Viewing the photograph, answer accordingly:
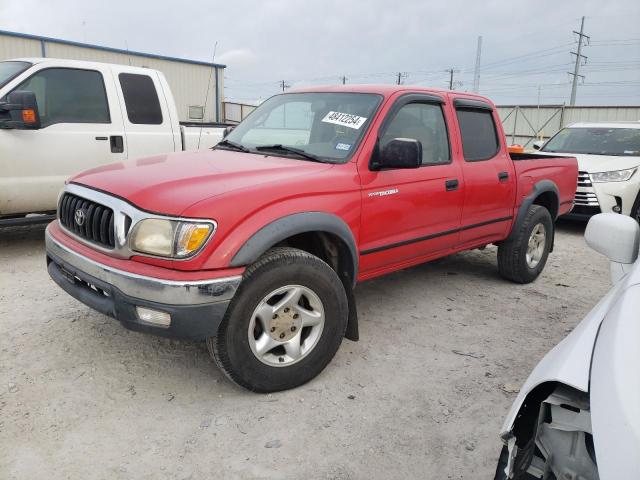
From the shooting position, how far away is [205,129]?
259 inches

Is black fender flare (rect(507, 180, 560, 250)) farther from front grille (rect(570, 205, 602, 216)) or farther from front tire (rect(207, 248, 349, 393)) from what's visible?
front grille (rect(570, 205, 602, 216))

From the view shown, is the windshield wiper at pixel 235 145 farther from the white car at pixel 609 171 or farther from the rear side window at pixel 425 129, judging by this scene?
the white car at pixel 609 171

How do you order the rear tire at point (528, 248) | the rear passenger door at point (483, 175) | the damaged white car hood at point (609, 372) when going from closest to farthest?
1. the damaged white car hood at point (609, 372)
2. the rear passenger door at point (483, 175)
3. the rear tire at point (528, 248)

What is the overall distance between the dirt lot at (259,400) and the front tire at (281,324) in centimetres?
17

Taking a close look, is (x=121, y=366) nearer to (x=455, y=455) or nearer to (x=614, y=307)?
(x=455, y=455)

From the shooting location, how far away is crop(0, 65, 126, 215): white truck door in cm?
507

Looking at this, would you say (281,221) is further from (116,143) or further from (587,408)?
(116,143)

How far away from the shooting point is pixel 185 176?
2.92 meters

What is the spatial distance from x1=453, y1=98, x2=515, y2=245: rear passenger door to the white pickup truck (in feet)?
11.6

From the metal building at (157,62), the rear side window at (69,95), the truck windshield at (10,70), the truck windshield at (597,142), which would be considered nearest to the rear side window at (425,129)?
the rear side window at (69,95)

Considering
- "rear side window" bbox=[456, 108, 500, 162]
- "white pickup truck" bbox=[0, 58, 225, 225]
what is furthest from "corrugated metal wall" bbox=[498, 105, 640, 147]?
"white pickup truck" bbox=[0, 58, 225, 225]

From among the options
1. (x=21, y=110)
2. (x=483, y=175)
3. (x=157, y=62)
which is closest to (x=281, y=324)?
(x=483, y=175)

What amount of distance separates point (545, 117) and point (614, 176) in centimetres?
1499

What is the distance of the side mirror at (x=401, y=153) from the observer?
321cm
